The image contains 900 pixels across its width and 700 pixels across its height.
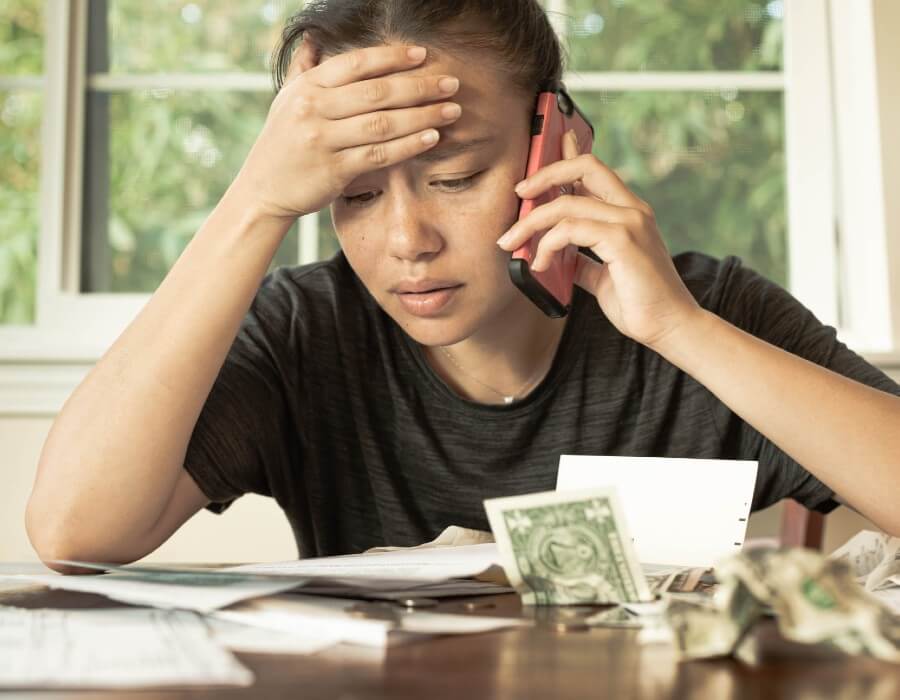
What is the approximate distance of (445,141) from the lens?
1.16 meters

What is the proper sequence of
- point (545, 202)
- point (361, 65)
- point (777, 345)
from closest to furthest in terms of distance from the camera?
point (361, 65)
point (545, 202)
point (777, 345)

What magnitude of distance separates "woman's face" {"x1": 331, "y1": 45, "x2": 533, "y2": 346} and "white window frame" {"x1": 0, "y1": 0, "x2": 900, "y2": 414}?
1.03 meters

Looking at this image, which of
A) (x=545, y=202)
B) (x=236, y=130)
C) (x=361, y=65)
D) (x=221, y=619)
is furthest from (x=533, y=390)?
(x=236, y=130)

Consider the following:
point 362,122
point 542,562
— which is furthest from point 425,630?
point 362,122

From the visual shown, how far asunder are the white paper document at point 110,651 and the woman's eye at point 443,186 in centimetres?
58

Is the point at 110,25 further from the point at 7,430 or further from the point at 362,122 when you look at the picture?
the point at 362,122

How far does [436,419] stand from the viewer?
1420mm

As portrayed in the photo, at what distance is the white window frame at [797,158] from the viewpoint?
2.15m

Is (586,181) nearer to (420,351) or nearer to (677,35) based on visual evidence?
(420,351)

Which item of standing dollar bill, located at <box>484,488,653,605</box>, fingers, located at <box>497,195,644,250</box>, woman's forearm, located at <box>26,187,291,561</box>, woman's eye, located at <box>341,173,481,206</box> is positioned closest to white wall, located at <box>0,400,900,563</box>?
woman's forearm, located at <box>26,187,291,561</box>

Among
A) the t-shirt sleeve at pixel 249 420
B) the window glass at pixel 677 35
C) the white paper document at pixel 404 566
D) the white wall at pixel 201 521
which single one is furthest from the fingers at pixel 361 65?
the window glass at pixel 677 35

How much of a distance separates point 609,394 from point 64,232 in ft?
4.43

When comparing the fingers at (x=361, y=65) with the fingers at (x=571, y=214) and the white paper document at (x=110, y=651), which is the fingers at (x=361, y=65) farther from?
the white paper document at (x=110, y=651)

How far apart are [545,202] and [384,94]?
0.23 meters
